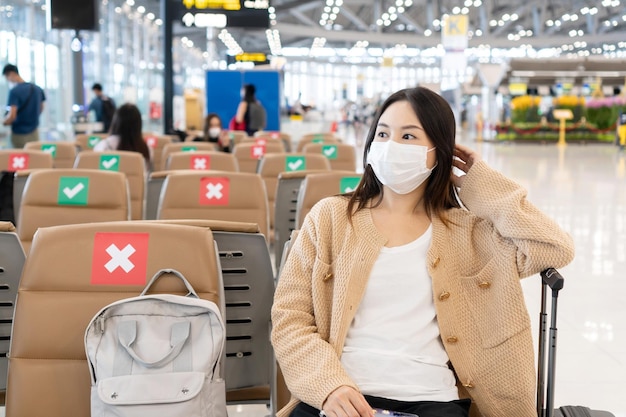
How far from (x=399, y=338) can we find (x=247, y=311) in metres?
0.69

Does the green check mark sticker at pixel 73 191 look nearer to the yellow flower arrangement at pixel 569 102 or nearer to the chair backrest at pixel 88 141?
the chair backrest at pixel 88 141

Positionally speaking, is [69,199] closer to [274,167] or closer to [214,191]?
[214,191]

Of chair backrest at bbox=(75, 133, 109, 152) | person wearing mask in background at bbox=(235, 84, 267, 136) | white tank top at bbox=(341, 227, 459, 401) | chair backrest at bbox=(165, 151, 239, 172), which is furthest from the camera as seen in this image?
person wearing mask in background at bbox=(235, 84, 267, 136)

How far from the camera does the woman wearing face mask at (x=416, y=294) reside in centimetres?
212

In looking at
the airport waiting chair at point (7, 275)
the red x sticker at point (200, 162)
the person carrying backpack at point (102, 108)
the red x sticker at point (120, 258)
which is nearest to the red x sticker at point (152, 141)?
the person carrying backpack at point (102, 108)

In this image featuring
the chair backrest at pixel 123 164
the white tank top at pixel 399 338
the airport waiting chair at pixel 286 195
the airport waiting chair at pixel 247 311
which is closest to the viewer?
the white tank top at pixel 399 338

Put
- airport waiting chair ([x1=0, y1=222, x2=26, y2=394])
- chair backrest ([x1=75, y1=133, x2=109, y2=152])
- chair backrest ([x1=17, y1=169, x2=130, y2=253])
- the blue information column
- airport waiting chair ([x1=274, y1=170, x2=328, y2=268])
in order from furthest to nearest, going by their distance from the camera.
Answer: the blue information column → chair backrest ([x1=75, y1=133, x2=109, y2=152]) → airport waiting chair ([x1=274, y1=170, x2=328, y2=268]) → chair backrest ([x1=17, y1=169, x2=130, y2=253]) → airport waiting chair ([x1=0, y1=222, x2=26, y2=394])

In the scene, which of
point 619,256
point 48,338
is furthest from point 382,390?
point 619,256

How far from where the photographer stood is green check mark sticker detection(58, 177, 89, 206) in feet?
12.9

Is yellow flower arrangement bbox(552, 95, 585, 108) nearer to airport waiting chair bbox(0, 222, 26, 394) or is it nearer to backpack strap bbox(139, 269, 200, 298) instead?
airport waiting chair bbox(0, 222, 26, 394)

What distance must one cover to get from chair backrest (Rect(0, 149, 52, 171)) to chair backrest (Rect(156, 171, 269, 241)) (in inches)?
82.6

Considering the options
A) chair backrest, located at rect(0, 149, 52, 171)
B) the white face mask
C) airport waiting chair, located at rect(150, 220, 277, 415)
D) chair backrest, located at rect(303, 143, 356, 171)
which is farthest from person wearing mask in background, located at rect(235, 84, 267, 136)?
the white face mask

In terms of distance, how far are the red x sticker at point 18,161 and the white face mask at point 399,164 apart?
3.98 metres

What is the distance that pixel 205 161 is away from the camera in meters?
5.80
